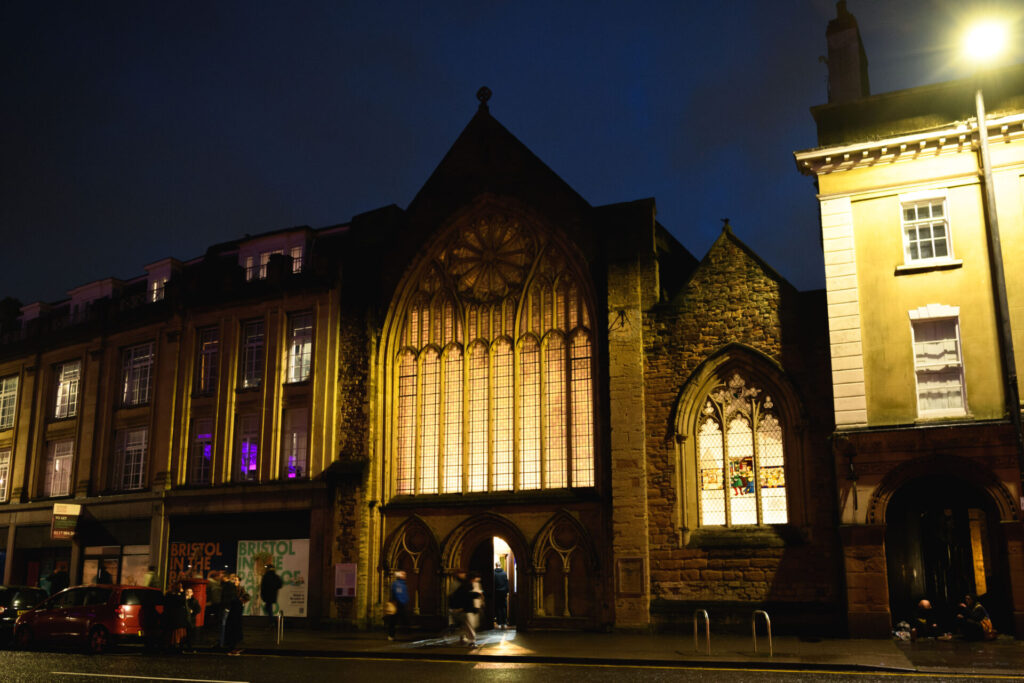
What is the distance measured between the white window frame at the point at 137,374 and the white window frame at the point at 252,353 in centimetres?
431

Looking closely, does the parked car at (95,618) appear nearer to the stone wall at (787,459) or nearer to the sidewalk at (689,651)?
the sidewalk at (689,651)

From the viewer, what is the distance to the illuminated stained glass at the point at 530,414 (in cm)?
2567

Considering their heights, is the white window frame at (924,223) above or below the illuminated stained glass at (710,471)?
above

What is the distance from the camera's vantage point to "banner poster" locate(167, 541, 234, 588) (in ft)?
96.7

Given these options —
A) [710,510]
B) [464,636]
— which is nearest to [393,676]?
[464,636]

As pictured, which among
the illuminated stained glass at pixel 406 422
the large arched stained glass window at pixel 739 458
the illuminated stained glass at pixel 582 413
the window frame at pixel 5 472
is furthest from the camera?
the window frame at pixel 5 472

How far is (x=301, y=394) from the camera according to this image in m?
29.2

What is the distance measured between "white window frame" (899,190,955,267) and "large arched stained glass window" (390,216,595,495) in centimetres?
811

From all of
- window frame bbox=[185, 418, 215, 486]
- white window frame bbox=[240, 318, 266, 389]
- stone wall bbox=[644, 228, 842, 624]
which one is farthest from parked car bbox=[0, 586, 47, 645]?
stone wall bbox=[644, 228, 842, 624]

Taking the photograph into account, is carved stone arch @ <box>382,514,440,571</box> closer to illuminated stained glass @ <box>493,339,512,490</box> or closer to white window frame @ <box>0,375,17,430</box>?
illuminated stained glass @ <box>493,339,512,490</box>

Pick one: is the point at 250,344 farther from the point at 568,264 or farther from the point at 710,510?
the point at 710,510

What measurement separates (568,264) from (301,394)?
930 centimetres

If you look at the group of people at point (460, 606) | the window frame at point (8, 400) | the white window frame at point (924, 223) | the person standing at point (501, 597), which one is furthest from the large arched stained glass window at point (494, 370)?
the window frame at point (8, 400)

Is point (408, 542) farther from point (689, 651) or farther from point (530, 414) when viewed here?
point (689, 651)
